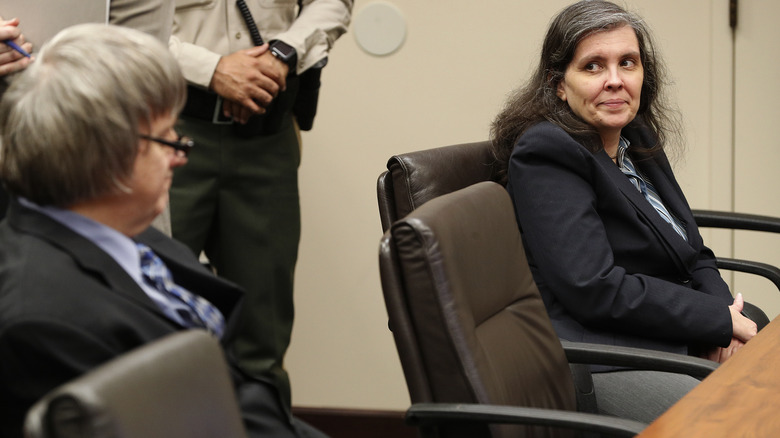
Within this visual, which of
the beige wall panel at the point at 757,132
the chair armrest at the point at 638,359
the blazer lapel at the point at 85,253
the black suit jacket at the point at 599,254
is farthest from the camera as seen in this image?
the beige wall panel at the point at 757,132

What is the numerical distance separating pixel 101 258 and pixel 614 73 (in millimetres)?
1407

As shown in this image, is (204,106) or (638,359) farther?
(204,106)

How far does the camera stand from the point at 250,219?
243cm

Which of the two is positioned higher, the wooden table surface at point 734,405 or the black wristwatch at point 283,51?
the black wristwatch at point 283,51

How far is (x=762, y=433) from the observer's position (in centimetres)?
121

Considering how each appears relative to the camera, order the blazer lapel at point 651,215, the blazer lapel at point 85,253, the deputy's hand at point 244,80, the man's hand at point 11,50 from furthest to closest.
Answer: the deputy's hand at point 244,80
the blazer lapel at point 651,215
the man's hand at point 11,50
the blazer lapel at point 85,253

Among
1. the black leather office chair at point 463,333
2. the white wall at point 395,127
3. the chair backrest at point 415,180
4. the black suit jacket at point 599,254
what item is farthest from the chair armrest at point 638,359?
the white wall at point 395,127

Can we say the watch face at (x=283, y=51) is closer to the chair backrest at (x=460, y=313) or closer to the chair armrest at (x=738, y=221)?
the chair backrest at (x=460, y=313)

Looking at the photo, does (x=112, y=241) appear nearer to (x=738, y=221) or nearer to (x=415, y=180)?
(x=415, y=180)

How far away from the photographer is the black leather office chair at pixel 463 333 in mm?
1453

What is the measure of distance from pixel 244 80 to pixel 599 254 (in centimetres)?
88

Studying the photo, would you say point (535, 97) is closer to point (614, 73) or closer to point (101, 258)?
point (614, 73)

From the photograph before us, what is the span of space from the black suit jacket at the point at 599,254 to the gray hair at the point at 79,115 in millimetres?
1016

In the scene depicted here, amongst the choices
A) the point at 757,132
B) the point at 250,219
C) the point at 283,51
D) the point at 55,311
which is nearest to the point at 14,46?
the point at 283,51
